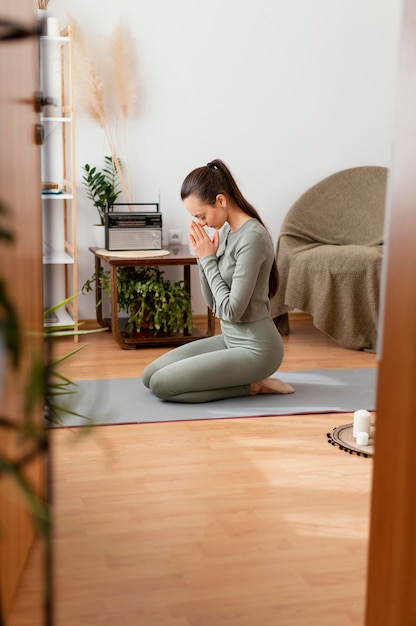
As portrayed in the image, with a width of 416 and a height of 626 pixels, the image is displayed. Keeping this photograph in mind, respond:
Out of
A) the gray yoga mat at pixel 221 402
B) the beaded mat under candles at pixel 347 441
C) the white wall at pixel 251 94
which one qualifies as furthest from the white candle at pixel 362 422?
the white wall at pixel 251 94

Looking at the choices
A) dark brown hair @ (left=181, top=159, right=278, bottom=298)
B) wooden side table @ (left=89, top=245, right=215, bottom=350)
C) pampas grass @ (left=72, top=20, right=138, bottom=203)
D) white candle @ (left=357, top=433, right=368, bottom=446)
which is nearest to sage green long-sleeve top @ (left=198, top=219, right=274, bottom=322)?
dark brown hair @ (left=181, top=159, right=278, bottom=298)

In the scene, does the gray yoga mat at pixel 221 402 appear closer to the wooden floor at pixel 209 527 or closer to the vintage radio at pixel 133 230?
the wooden floor at pixel 209 527

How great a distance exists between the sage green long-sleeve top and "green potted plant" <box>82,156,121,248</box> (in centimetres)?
127

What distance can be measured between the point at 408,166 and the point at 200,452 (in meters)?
1.70

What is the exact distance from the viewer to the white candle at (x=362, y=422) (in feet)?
10.0

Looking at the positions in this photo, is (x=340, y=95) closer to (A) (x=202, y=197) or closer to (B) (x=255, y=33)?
(B) (x=255, y=33)

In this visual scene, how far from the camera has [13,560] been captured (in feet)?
6.27

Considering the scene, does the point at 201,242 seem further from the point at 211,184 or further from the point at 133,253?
the point at 133,253

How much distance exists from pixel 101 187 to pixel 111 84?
59cm

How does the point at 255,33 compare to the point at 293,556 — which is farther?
the point at 255,33

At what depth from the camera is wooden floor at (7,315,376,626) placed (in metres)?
1.93

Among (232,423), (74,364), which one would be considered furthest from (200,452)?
(74,364)

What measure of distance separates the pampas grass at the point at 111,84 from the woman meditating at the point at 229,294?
4.85 ft

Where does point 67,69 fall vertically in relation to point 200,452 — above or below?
above
